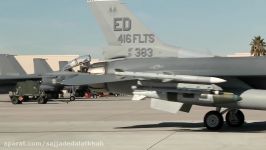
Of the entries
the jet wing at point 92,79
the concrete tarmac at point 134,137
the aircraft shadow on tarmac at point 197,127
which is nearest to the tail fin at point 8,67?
the concrete tarmac at point 134,137

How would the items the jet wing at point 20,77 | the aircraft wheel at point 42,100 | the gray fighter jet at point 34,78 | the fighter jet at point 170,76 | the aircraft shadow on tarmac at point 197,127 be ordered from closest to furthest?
1. the fighter jet at point 170,76
2. the aircraft shadow on tarmac at point 197,127
3. the aircraft wheel at point 42,100
4. the gray fighter jet at point 34,78
5. the jet wing at point 20,77

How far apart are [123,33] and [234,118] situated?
4.64m

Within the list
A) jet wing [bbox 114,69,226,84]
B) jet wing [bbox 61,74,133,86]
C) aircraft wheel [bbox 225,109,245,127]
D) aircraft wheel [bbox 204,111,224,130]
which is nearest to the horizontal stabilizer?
jet wing [bbox 114,69,226,84]

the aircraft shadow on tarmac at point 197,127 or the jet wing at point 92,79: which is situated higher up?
the jet wing at point 92,79

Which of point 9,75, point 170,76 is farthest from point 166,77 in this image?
point 9,75

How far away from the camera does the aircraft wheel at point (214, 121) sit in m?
13.0

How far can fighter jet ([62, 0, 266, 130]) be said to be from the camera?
12.4 metres

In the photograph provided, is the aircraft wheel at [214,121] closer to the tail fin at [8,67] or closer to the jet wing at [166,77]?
the jet wing at [166,77]

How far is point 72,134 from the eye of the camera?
12.6 m

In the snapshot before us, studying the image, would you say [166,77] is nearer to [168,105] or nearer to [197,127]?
[168,105]

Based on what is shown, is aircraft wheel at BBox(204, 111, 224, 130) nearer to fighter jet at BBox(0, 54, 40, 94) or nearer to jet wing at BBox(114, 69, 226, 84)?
jet wing at BBox(114, 69, 226, 84)

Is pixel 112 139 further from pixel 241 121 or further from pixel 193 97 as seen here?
pixel 241 121

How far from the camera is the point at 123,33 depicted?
14586mm

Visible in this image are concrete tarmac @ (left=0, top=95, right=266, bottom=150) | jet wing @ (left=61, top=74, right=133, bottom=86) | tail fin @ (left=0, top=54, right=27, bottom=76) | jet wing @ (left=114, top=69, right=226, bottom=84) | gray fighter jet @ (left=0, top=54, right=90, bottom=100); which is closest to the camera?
concrete tarmac @ (left=0, top=95, right=266, bottom=150)
